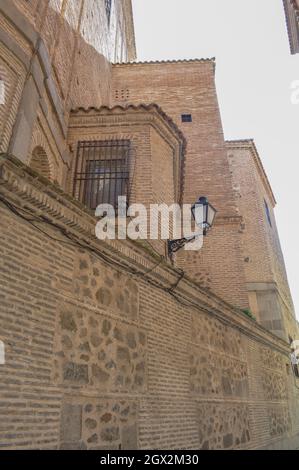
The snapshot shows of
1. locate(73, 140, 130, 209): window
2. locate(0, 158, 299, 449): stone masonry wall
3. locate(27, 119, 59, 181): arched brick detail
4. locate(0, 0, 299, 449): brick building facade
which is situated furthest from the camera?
locate(73, 140, 130, 209): window

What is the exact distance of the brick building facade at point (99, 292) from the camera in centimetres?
316

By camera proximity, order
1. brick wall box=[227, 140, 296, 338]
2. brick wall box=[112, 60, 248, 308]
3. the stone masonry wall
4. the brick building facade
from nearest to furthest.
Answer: the stone masonry wall < the brick building facade < brick wall box=[112, 60, 248, 308] < brick wall box=[227, 140, 296, 338]

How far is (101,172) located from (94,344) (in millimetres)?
4598

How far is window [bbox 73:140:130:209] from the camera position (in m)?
7.43

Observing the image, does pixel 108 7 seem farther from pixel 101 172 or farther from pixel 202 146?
→ pixel 101 172

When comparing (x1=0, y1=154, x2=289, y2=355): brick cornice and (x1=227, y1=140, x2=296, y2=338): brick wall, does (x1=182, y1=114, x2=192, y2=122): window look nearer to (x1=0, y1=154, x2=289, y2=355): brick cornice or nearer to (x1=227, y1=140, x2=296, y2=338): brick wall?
(x1=227, y1=140, x2=296, y2=338): brick wall

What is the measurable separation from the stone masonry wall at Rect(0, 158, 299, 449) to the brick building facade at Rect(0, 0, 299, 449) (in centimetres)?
1

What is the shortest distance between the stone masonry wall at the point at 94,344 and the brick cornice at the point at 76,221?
12 mm

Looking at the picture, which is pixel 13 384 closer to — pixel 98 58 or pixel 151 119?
pixel 151 119

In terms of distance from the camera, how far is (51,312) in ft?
11.1

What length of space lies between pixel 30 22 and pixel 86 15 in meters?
4.79

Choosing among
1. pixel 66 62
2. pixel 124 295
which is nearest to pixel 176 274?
pixel 124 295

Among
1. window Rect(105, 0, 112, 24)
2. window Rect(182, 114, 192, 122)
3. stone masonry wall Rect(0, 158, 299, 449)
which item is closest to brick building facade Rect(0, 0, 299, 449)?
stone masonry wall Rect(0, 158, 299, 449)

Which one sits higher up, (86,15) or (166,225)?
(86,15)
